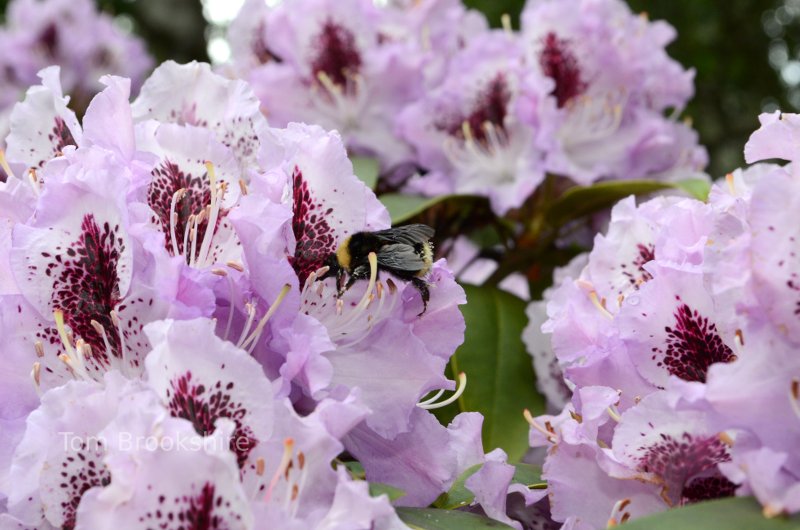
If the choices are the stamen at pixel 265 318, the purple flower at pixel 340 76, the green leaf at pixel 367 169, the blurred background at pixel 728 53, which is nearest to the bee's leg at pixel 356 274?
the stamen at pixel 265 318

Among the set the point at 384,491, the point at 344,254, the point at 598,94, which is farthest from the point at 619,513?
the point at 598,94

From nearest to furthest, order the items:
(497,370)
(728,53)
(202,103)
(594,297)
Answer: (594,297), (202,103), (497,370), (728,53)

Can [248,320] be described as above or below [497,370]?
above

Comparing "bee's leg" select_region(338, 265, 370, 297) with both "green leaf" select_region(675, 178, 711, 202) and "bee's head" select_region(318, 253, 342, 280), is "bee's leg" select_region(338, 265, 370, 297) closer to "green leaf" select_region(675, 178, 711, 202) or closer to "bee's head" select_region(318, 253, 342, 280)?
"bee's head" select_region(318, 253, 342, 280)

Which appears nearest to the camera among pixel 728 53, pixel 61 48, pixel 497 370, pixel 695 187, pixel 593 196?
pixel 497 370

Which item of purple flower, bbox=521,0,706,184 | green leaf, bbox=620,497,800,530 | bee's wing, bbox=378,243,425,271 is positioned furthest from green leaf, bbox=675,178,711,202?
green leaf, bbox=620,497,800,530

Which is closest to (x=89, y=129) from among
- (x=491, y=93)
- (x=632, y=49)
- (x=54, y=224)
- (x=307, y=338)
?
(x=54, y=224)

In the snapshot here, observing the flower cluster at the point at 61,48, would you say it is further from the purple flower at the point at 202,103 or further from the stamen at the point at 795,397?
the stamen at the point at 795,397

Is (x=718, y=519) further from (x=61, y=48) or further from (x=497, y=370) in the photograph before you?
(x=61, y=48)
